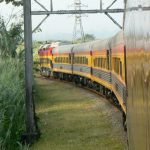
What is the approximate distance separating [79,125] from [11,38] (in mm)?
8633

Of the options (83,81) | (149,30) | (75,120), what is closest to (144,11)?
(149,30)

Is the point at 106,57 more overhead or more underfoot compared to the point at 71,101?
more overhead

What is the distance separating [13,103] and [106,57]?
10190 millimetres

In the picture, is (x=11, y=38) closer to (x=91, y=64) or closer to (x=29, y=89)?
(x=91, y=64)

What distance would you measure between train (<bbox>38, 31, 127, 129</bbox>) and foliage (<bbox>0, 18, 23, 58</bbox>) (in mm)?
3374

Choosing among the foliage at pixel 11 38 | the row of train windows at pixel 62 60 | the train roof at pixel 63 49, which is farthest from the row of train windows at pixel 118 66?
the row of train windows at pixel 62 60

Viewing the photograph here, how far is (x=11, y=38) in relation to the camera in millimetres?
24500

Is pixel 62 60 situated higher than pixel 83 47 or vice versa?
pixel 83 47

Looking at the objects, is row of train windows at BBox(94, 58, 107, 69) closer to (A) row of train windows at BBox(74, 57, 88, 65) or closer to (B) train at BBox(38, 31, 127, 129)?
(B) train at BBox(38, 31, 127, 129)

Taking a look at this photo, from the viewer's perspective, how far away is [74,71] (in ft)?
126

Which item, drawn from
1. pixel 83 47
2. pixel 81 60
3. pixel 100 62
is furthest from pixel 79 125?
pixel 81 60

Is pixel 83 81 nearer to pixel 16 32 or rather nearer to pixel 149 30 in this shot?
pixel 16 32

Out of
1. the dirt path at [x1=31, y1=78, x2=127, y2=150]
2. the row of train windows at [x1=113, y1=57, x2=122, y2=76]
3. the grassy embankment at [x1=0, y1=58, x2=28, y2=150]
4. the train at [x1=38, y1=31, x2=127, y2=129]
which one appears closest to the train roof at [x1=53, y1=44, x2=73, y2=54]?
the train at [x1=38, y1=31, x2=127, y2=129]

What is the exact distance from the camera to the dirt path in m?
13.4
